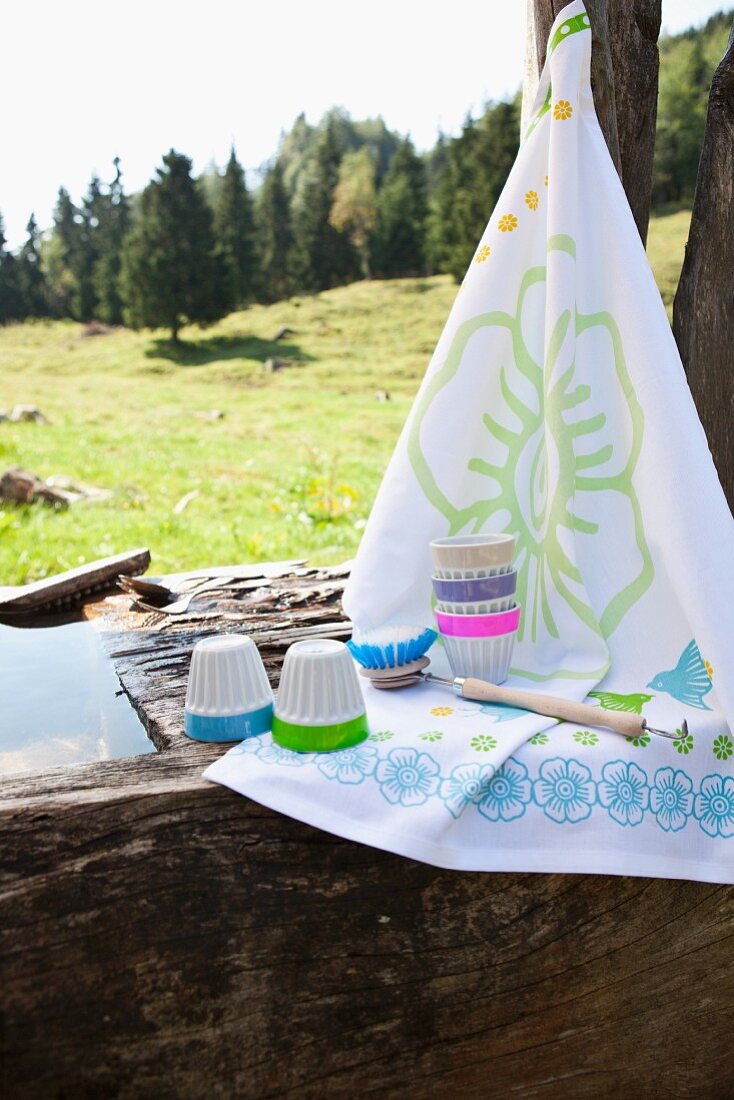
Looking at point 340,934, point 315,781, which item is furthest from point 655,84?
point 340,934

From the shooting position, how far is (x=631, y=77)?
185cm

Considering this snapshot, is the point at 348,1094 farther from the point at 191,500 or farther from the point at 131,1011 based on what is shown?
the point at 191,500

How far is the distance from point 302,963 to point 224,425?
39.7 feet

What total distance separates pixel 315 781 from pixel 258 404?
14.0 meters

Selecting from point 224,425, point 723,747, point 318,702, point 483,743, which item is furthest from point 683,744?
point 224,425

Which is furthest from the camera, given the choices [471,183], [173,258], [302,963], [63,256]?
[63,256]

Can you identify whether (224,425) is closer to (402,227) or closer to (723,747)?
(723,747)

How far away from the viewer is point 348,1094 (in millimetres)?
1053

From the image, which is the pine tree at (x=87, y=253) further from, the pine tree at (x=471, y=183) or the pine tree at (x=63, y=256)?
the pine tree at (x=471, y=183)

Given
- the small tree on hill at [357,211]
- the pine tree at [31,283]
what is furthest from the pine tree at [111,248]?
the small tree on hill at [357,211]

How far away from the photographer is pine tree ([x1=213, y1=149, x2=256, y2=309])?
23984mm

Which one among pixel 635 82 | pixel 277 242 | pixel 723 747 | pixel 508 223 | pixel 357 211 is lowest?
pixel 723 747

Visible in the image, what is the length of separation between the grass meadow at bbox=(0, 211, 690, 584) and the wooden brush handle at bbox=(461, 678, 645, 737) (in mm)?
3108

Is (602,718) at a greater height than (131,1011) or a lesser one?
greater
